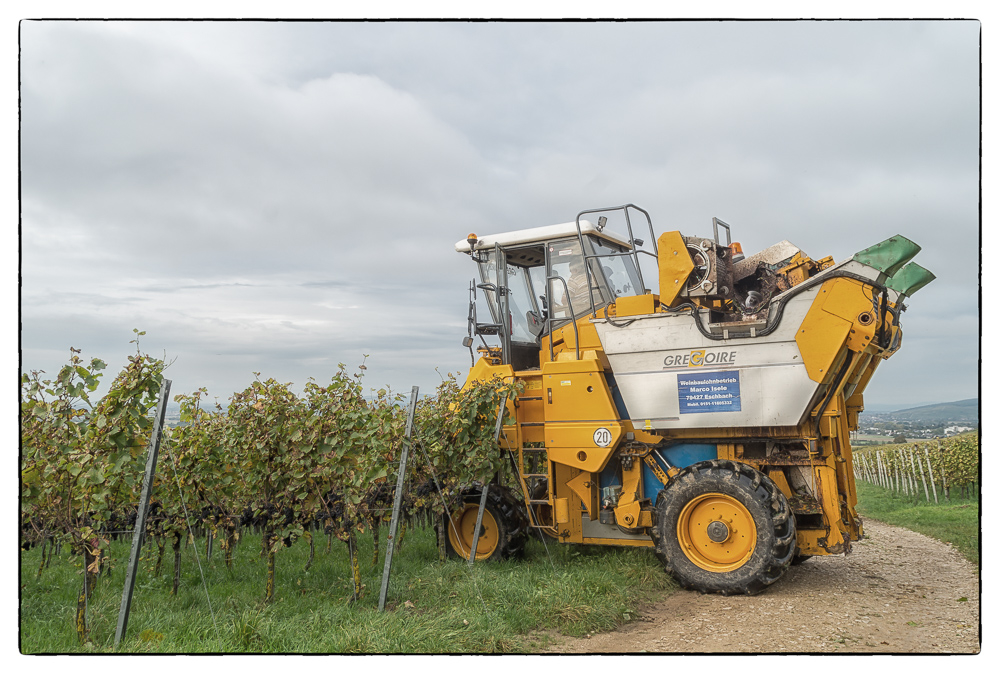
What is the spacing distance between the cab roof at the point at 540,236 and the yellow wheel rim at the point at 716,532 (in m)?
3.07

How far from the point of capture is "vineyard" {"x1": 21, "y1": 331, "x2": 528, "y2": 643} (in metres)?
5.26

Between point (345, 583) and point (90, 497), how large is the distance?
283cm

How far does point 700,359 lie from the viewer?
7.26 m

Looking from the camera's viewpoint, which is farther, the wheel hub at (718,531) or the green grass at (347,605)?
the wheel hub at (718,531)

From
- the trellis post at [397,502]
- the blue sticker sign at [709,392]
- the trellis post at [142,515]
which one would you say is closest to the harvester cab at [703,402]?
the blue sticker sign at [709,392]

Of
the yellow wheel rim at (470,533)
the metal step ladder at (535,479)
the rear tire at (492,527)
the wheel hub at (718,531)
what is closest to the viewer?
the wheel hub at (718,531)

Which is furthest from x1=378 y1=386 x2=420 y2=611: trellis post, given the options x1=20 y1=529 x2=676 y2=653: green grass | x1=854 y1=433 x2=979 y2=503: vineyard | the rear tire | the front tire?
x1=854 y1=433 x2=979 y2=503: vineyard

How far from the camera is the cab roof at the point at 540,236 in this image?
8.66 m

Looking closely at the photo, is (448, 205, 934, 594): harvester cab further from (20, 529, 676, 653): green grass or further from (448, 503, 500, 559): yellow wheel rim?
(20, 529, 676, 653): green grass

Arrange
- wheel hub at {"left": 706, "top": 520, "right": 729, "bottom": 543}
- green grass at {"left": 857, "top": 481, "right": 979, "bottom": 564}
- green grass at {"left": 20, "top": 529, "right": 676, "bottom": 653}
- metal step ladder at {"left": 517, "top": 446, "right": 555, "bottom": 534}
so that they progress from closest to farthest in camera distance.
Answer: green grass at {"left": 20, "top": 529, "right": 676, "bottom": 653} < wheel hub at {"left": 706, "top": 520, "right": 729, "bottom": 543} < metal step ladder at {"left": 517, "top": 446, "right": 555, "bottom": 534} < green grass at {"left": 857, "top": 481, "right": 979, "bottom": 564}

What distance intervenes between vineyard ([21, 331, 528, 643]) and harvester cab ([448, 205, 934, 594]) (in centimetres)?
82

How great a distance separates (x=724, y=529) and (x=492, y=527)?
2.83 meters

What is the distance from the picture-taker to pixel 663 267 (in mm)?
7504

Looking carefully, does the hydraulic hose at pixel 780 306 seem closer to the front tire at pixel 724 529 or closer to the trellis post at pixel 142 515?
the front tire at pixel 724 529
